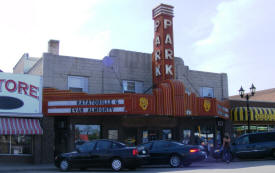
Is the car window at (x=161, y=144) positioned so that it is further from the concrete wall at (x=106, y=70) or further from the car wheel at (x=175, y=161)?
the concrete wall at (x=106, y=70)

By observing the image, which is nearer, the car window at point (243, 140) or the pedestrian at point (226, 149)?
the pedestrian at point (226, 149)

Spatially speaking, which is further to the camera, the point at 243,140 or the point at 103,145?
the point at 243,140

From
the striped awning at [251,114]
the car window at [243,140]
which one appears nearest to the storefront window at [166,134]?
the car window at [243,140]

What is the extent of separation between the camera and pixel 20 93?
20.8 m

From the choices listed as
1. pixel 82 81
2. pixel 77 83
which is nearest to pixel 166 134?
pixel 82 81

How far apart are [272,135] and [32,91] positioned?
46.2ft

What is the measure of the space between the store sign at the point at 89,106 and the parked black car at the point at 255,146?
7.23 meters

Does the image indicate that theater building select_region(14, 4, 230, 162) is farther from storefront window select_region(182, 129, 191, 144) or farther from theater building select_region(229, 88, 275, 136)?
theater building select_region(229, 88, 275, 136)

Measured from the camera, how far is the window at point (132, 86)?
25.9m

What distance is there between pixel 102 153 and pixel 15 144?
7.36m

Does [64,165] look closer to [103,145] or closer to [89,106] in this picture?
[103,145]

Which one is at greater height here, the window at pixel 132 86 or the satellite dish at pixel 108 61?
the satellite dish at pixel 108 61

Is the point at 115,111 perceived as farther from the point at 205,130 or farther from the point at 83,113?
the point at 205,130

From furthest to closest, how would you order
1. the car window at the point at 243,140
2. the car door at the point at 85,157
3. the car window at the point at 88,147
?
the car window at the point at 243,140 → the car window at the point at 88,147 → the car door at the point at 85,157
